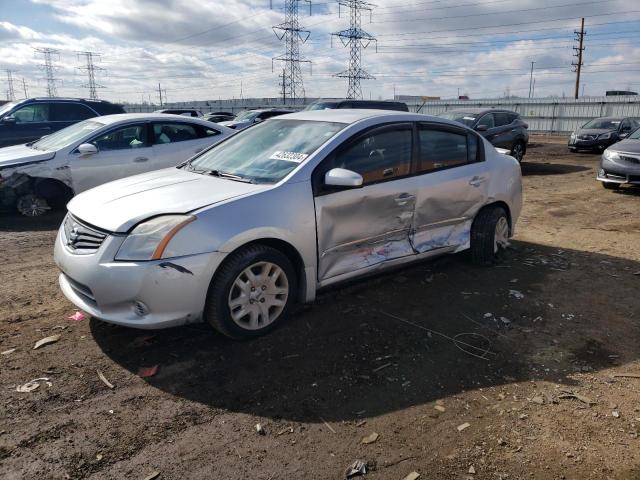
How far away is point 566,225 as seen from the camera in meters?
7.60

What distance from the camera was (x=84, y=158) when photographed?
7.48 metres

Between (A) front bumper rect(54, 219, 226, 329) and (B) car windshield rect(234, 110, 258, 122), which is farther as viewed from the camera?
(B) car windshield rect(234, 110, 258, 122)

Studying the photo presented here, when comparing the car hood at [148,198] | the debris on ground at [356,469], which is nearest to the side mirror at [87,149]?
the car hood at [148,198]

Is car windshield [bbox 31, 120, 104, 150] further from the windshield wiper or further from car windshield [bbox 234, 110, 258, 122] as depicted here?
car windshield [bbox 234, 110, 258, 122]

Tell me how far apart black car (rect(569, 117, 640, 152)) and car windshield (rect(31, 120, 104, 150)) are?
17585mm

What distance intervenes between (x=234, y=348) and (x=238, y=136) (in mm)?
2238

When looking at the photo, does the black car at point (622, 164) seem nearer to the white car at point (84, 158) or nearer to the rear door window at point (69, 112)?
the white car at point (84, 158)

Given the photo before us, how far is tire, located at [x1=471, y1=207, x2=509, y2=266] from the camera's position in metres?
5.31

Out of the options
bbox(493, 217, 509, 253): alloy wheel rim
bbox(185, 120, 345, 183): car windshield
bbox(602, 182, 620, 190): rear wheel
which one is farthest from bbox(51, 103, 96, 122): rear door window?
bbox(602, 182, 620, 190): rear wheel

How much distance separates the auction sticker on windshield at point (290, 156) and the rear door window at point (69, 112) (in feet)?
28.3

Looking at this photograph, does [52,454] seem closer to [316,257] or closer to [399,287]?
[316,257]

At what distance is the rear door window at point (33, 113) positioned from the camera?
34.5 feet

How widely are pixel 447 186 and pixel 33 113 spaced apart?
9.69m

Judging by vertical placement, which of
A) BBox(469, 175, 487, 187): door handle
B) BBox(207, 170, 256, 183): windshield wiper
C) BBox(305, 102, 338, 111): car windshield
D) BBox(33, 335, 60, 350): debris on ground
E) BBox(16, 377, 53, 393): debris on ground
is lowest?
BBox(16, 377, 53, 393): debris on ground
